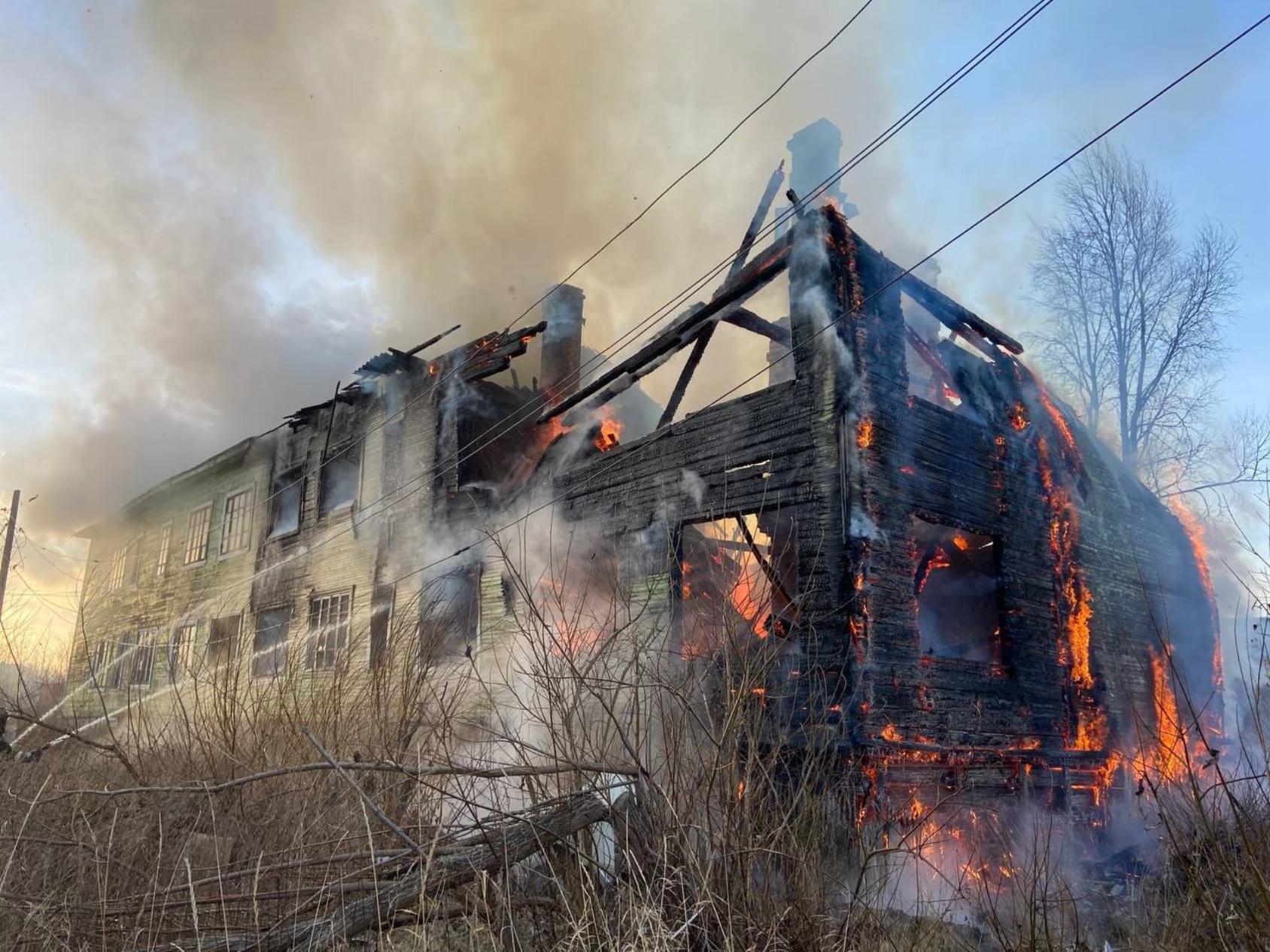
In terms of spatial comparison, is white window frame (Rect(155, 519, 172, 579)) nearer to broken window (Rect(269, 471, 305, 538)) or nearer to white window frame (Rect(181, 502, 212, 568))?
white window frame (Rect(181, 502, 212, 568))

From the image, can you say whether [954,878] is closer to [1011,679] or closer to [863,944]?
[1011,679]

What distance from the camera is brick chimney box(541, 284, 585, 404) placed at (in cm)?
1711

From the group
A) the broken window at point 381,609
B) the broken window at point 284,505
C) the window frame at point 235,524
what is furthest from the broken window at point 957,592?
the window frame at point 235,524

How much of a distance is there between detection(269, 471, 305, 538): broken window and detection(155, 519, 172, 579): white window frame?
215 inches

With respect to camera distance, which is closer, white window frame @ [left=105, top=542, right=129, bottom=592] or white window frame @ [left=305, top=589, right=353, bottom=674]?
white window frame @ [left=305, top=589, right=353, bottom=674]

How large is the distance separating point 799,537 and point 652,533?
2262 mm

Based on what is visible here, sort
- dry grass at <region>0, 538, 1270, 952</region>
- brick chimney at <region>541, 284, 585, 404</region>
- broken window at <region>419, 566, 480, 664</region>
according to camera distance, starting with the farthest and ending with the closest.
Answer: brick chimney at <region>541, 284, 585, 404</region> < broken window at <region>419, 566, 480, 664</region> < dry grass at <region>0, 538, 1270, 952</region>

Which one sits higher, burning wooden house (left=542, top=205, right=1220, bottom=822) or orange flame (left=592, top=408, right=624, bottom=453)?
orange flame (left=592, top=408, right=624, bottom=453)

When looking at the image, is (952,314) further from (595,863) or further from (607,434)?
(595,863)

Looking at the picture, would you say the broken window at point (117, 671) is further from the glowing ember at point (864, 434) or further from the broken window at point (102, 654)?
the glowing ember at point (864, 434)

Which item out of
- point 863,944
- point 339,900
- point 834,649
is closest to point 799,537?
point 834,649

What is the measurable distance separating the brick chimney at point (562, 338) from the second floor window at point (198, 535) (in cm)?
1071

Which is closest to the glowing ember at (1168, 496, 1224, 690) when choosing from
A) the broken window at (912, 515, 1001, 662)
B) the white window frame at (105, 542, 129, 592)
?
the broken window at (912, 515, 1001, 662)

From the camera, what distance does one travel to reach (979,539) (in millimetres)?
11336
